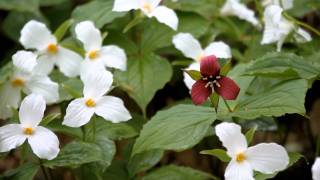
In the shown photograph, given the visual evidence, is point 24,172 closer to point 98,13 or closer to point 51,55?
A: point 51,55

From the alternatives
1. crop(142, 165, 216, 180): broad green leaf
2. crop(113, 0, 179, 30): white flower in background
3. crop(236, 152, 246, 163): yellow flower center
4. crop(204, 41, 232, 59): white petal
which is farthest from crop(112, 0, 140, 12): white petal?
crop(236, 152, 246, 163): yellow flower center

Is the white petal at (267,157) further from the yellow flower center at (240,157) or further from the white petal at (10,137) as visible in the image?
the white petal at (10,137)

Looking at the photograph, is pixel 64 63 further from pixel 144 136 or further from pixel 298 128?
pixel 298 128

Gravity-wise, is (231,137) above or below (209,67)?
below

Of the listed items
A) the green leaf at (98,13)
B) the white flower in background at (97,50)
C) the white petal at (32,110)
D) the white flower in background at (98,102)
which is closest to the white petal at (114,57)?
the white flower in background at (97,50)

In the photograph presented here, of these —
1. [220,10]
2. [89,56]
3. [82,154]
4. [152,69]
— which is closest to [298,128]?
[220,10]

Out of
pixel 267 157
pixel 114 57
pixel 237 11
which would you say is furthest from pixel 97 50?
pixel 267 157
